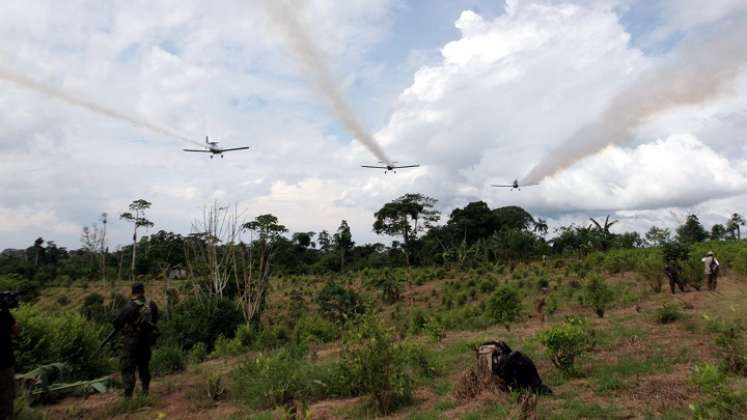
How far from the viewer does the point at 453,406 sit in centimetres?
562

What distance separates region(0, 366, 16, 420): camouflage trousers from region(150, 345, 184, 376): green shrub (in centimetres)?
435

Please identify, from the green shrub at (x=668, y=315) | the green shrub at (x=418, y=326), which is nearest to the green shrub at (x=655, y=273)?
the green shrub at (x=668, y=315)

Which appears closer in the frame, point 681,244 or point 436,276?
point 681,244

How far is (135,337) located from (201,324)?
23.5 ft

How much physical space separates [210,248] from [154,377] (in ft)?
27.3

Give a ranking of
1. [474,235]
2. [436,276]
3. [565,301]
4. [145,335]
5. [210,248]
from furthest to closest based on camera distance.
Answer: [474,235], [436,276], [210,248], [565,301], [145,335]

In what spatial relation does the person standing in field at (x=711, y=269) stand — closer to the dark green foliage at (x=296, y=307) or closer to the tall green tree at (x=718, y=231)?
the dark green foliage at (x=296, y=307)

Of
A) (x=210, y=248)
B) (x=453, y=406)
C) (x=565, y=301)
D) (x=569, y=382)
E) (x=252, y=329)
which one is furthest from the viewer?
(x=210, y=248)

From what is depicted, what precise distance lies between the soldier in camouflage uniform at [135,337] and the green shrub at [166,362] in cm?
266

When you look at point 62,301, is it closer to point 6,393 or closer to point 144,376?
point 144,376

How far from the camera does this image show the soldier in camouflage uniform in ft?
22.4

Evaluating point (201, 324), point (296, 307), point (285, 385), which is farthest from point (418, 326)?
point (296, 307)

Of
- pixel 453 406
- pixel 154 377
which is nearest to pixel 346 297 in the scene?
pixel 154 377

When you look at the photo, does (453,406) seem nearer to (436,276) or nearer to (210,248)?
(210,248)
